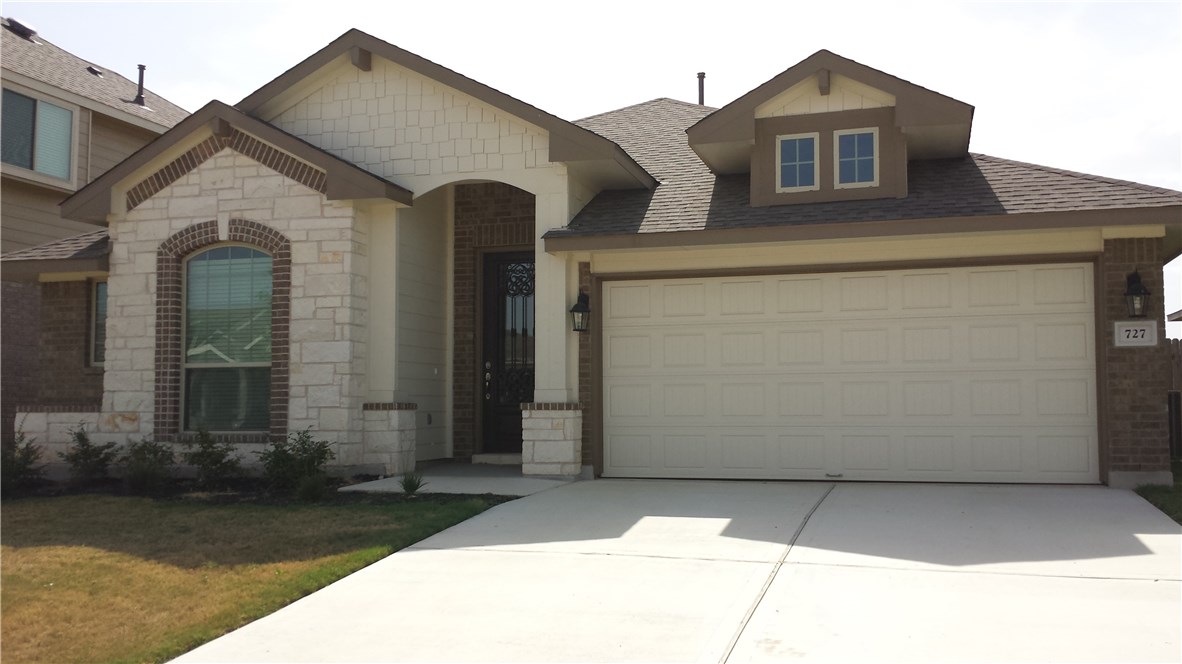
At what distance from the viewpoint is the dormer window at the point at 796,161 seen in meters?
12.2

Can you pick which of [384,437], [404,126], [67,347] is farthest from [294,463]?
[67,347]

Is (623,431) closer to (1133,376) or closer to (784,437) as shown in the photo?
(784,437)

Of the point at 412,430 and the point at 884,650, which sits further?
the point at 412,430

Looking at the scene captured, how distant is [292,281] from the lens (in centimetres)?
1269

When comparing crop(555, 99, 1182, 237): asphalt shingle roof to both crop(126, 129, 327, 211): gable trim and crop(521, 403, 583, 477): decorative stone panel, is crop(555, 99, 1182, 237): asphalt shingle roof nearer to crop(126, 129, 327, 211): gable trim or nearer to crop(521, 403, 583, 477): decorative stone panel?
crop(521, 403, 583, 477): decorative stone panel

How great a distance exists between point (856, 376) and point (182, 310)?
8580 mm

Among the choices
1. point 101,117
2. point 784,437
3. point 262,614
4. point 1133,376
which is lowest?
point 262,614

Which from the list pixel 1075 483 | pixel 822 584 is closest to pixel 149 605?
pixel 822 584

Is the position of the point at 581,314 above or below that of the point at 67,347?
above

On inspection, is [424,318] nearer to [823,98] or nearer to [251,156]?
[251,156]

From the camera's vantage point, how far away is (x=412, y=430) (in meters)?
13.1

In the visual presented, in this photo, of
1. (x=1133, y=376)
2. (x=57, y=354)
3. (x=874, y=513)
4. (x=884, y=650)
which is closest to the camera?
(x=884, y=650)

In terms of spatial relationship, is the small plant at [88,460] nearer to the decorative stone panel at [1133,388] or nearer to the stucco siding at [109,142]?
the stucco siding at [109,142]

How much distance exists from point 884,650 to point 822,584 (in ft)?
4.46
